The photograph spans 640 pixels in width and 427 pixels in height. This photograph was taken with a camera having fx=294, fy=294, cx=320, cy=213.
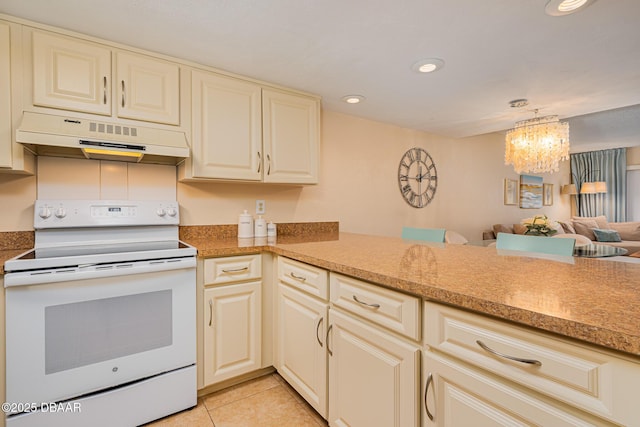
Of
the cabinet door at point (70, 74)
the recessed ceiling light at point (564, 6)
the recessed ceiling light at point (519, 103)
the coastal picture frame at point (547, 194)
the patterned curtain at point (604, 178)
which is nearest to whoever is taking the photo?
the recessed ceiling light at point (564, 6)

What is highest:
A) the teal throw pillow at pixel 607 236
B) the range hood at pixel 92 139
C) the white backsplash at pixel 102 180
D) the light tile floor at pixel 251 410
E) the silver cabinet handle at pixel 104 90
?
the silver cabinet handle at pixel 104 90

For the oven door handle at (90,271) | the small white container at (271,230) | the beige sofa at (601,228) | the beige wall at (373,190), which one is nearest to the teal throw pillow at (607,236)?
the beige sofa at (601,228)

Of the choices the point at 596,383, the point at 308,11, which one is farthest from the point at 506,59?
the point at 596,383

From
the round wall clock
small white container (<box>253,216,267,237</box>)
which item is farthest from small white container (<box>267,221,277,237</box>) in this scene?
the round wall clock

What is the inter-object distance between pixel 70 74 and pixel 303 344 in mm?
1897

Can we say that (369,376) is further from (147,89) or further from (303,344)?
(147,89)

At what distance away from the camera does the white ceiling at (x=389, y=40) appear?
4.59ft

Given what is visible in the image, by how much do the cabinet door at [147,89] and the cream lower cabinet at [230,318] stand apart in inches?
37.3

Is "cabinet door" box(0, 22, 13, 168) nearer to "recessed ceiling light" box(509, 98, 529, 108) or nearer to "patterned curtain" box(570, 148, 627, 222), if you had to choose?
"recessed ceiling light" box(509, 98, 529, 108)

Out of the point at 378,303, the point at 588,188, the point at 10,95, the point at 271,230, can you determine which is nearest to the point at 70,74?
the point at 10,95

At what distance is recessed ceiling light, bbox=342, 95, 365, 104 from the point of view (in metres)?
2.47

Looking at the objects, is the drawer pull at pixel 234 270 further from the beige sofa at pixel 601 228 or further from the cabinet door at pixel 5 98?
the beige sofa at pixel 601 228

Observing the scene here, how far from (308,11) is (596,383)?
65.7 inches

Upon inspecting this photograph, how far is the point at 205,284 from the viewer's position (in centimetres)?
168
